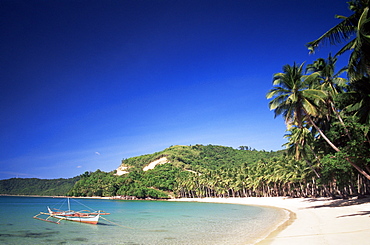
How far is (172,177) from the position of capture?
134 m

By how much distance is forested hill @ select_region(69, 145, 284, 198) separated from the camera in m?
85.6

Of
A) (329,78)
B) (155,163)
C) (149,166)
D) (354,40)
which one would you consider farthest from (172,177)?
(354,40)

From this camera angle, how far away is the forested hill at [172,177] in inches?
3369

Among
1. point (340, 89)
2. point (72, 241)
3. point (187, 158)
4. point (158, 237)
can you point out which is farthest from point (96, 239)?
point (187, 158)

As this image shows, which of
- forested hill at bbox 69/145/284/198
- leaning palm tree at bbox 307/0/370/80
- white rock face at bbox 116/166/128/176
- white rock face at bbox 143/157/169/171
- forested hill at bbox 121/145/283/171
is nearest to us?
leaning palm tree at bbox 307/0/370/80

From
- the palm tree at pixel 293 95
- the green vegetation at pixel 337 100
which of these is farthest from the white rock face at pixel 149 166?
the palm tree at pixel 293 95

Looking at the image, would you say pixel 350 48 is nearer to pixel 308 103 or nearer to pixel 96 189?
pixel 308 103

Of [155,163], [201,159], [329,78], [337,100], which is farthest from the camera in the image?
[201,159]

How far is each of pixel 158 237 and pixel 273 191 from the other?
59.9 meters

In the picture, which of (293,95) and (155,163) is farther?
(155,163)

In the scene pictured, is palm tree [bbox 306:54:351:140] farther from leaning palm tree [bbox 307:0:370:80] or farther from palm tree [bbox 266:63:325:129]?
leaning palm tree [bbox 307:0:370:80]

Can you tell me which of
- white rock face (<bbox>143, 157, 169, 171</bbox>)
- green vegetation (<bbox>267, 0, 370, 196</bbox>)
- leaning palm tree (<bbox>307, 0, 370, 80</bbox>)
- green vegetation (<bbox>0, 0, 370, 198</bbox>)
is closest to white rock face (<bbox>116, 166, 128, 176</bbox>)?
white rock face (<bbox>143, 157, 169, 171</bbox>)

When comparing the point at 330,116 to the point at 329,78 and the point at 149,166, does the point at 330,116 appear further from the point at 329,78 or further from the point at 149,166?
the point at 149,166

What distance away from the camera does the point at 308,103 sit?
17.8m
